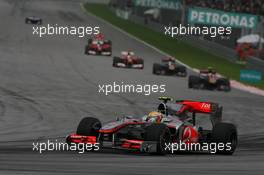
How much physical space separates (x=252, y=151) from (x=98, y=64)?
28140mm

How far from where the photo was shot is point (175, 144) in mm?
Answer: 16875

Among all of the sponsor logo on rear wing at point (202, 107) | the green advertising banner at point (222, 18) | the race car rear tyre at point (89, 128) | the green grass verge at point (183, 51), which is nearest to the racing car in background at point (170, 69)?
the green grass verge at point (183, 51)

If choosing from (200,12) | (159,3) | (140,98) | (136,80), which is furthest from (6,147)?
(159,3)

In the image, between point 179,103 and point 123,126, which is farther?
point 179,103

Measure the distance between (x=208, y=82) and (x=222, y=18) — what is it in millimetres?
20856

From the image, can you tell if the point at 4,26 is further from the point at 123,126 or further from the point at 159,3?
the point at 123,126

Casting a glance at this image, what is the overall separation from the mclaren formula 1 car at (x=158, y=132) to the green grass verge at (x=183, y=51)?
71.3 ft

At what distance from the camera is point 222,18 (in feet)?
186

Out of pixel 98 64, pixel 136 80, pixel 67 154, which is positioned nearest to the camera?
pixel 67 154

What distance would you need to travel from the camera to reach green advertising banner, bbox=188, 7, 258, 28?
5450cm

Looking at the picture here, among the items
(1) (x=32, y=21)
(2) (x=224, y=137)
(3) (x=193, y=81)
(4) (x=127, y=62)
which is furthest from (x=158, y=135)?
(1) (x=32, y=21)

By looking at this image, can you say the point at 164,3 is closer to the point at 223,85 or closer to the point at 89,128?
the point at 223,85

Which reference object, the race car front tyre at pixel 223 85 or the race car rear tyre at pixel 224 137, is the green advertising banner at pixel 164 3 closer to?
the race car front tyre at pixel 223 85

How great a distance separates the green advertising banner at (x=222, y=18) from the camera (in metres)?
54.5
